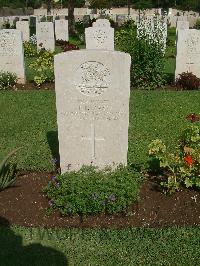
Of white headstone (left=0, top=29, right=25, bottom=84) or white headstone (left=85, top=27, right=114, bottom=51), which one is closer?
white headstone (left=0, top=29, right=25, bottom=84)

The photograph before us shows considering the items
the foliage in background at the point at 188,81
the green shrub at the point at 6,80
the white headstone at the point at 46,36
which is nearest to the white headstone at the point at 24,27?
the white headstone at the point at 46,36

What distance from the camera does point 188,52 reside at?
41.5 feet

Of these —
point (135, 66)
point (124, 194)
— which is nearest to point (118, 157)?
point (124, 194)

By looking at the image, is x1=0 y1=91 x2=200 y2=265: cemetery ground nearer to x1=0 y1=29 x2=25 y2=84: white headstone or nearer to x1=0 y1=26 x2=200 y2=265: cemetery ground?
x1=0 y1=26 x2=200 y2=265: cemetery ground

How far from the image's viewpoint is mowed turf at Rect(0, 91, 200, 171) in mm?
6990

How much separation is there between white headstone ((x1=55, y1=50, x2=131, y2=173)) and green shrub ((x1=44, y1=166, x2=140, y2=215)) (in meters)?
0.38

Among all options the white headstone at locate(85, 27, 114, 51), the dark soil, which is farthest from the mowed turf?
the white headstone at locate(85, 27, 114, 51)

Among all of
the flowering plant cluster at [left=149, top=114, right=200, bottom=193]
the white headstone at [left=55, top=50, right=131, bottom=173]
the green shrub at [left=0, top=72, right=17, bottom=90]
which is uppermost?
the white headstone at [left=55, top=50, right=131, bottom=173]

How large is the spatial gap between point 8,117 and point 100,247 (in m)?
5.45

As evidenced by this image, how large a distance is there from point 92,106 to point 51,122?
3666 mm

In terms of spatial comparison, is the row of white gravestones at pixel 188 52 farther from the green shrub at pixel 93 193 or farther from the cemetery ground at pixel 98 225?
the green shrub at pixel 93 193

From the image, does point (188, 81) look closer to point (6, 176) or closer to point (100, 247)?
point (6, 176)

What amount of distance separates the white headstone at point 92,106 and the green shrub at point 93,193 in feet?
1.24

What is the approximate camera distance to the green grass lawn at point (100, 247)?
4.33 m
